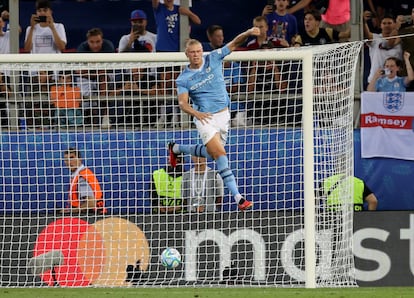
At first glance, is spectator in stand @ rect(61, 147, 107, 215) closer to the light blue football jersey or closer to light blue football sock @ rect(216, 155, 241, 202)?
light blue football sock @ rect(216, 155, 241, 202)

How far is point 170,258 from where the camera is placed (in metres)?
12.2

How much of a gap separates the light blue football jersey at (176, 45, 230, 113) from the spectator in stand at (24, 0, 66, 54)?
147 inches

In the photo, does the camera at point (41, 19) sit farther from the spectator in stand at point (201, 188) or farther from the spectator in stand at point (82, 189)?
the spectator in stand at point (201, 188)

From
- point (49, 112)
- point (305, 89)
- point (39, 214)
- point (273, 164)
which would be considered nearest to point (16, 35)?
point (49, 112)

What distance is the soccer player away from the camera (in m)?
11.7

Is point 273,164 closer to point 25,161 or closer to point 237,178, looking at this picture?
point 237,178

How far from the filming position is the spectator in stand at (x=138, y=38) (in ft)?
50.0

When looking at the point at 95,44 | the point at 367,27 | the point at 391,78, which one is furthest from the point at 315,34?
the point at 95,44

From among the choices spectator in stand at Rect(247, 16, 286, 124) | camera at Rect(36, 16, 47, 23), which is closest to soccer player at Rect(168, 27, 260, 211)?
spectator in stand at Rect(247, 16, 286, 124)

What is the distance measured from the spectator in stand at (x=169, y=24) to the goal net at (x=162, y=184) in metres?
1.38

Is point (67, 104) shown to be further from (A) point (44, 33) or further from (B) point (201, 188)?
(A) point (44, 33)

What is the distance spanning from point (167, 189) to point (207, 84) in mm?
1809

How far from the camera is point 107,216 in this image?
12.9 m

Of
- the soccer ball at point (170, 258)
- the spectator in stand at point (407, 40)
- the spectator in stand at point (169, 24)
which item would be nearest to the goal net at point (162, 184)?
the soccer ball at point (170, 258)
